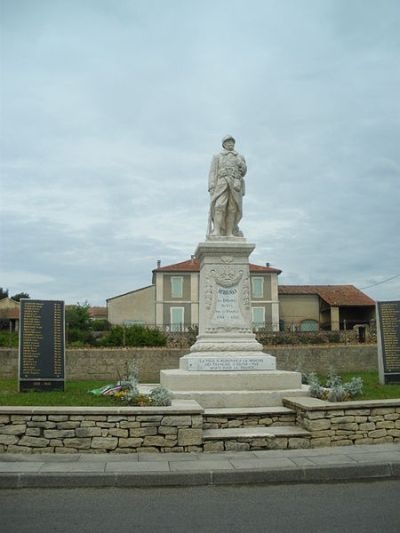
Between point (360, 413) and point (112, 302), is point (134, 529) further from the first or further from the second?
point (112, 302)

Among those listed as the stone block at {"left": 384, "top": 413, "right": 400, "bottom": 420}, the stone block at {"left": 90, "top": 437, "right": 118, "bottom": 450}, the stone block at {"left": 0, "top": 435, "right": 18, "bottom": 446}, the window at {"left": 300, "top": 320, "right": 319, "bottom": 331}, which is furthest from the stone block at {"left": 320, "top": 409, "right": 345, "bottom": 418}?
the window at {"left": 300, "top": 320, "right": 319, "bottom": 331}

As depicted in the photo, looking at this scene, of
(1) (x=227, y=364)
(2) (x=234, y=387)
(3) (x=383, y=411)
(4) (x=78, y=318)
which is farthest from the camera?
(4) (x=78, y=318)

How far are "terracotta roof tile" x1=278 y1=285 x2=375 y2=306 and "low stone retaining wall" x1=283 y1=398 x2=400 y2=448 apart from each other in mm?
38878

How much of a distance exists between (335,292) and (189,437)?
142 ft

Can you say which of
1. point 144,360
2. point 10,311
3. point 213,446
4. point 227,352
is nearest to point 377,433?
point 213,446

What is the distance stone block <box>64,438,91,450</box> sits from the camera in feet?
24.3

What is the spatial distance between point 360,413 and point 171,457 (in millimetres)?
2908

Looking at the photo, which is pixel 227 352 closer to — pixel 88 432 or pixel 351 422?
pixel 351 422

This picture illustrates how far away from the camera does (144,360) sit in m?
18.4

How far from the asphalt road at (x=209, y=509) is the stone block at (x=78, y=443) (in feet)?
4.54

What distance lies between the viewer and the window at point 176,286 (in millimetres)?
47188

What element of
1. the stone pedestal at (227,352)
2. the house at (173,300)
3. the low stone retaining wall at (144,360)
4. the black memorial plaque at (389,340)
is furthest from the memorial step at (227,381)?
the house at (173,300)

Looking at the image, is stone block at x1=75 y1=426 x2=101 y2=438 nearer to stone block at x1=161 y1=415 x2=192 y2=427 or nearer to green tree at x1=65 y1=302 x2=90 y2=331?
stone block at x1=161 y1=415 x2=192 y2=427

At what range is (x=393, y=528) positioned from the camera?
4707 millimetres
